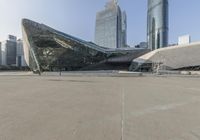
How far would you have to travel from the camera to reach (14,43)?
14412 cm

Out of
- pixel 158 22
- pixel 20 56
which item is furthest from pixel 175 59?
pixel 20 56

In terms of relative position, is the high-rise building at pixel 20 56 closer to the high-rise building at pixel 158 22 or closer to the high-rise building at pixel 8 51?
the high-rise building at pixel 8 51

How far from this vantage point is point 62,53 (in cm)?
7956

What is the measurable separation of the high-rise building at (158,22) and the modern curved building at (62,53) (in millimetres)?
20700

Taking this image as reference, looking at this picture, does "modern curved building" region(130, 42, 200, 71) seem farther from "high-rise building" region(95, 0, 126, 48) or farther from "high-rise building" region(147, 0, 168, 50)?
"high-rise building" region(95, 0, 126, 48)

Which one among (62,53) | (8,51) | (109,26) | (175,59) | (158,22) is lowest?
(175,59)

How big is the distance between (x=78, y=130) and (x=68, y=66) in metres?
78.8

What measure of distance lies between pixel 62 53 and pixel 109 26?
2148 inches

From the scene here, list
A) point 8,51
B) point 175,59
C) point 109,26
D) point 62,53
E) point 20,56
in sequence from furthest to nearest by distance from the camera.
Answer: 1. point 8,51
2. point 20,56
3. point 109,26
4. point 62,53
5. point 175,59

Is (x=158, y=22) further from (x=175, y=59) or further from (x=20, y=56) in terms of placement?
(x=20, y=56)

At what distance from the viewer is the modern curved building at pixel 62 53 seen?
69.5m

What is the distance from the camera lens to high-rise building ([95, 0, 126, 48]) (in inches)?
4993

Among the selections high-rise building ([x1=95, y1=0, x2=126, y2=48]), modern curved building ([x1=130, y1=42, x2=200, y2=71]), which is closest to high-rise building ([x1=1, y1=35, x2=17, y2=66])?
high-rise building ([x1=95, y1=0, x2=126, y2=48])

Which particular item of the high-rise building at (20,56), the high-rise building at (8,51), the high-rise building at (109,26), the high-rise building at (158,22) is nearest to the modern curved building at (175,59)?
the high-rise building at (158,22)
